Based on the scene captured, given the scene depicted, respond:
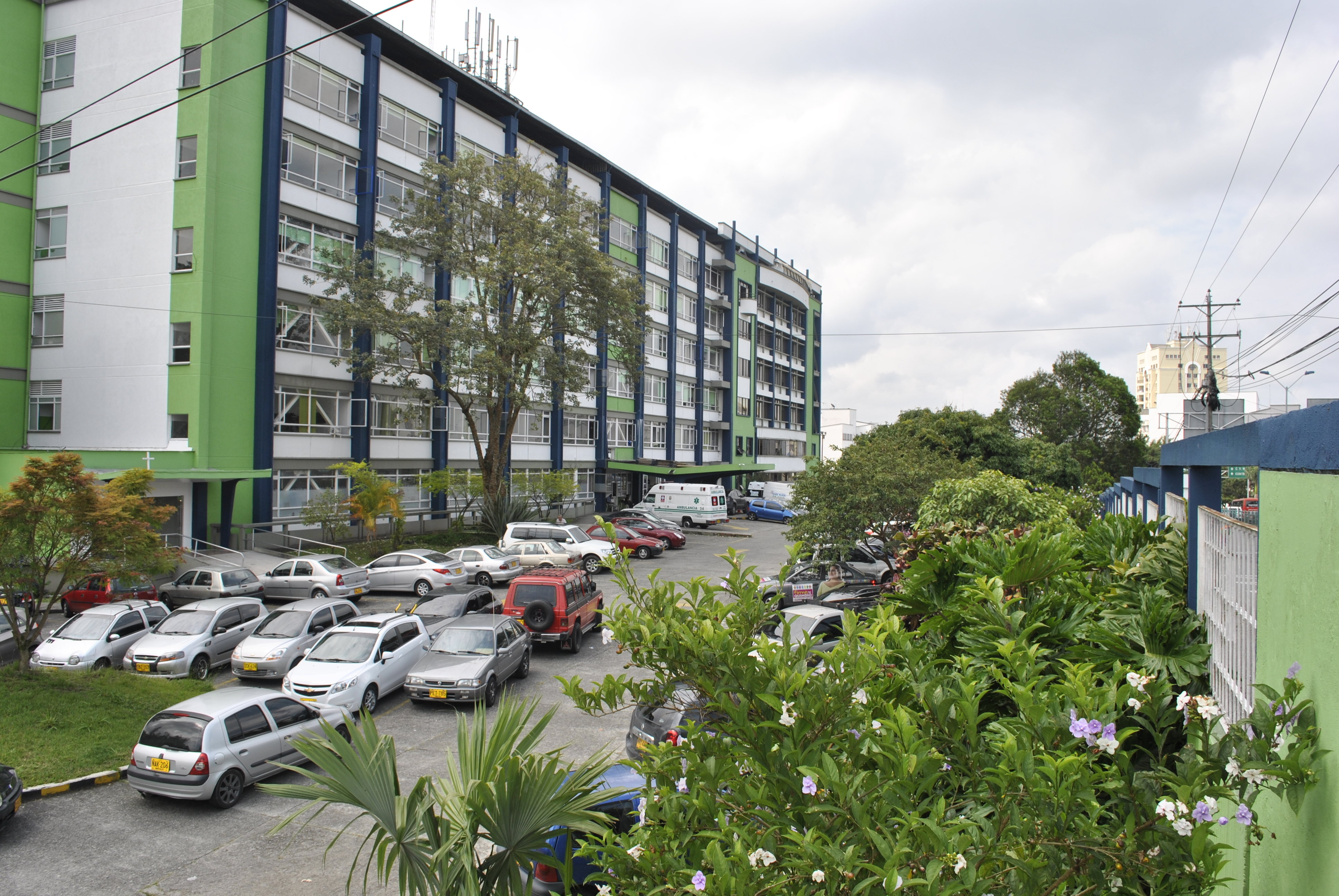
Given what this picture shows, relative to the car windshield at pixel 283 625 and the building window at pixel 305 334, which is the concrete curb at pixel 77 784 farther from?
the building window at pixel 305 334

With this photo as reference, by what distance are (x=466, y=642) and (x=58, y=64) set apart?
1227 inches

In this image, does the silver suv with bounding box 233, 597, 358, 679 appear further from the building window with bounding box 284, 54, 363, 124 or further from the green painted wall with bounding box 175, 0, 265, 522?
the building window with bounding box 284, 54, 363, 124

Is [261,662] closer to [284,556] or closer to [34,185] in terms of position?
[284,556]

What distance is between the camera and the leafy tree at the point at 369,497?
1190 inches

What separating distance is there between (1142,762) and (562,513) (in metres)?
42.4

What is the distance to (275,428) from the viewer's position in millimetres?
31641

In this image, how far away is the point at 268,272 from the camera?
30.8 meters

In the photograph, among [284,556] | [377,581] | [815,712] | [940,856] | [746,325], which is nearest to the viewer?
[940,856]

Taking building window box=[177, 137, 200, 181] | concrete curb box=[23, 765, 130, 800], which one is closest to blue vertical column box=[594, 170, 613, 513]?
building window box=[177, 137, 200, 181]

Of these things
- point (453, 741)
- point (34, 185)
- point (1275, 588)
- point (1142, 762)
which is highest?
point (34, 185)

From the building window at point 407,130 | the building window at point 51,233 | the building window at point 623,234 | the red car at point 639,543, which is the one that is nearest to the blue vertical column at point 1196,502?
the red car at point 639,543

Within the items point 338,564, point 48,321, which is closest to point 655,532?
point 338,564

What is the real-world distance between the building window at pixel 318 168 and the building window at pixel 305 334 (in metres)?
5.11

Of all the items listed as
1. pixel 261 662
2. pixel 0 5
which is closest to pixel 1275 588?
pixel 261 662
